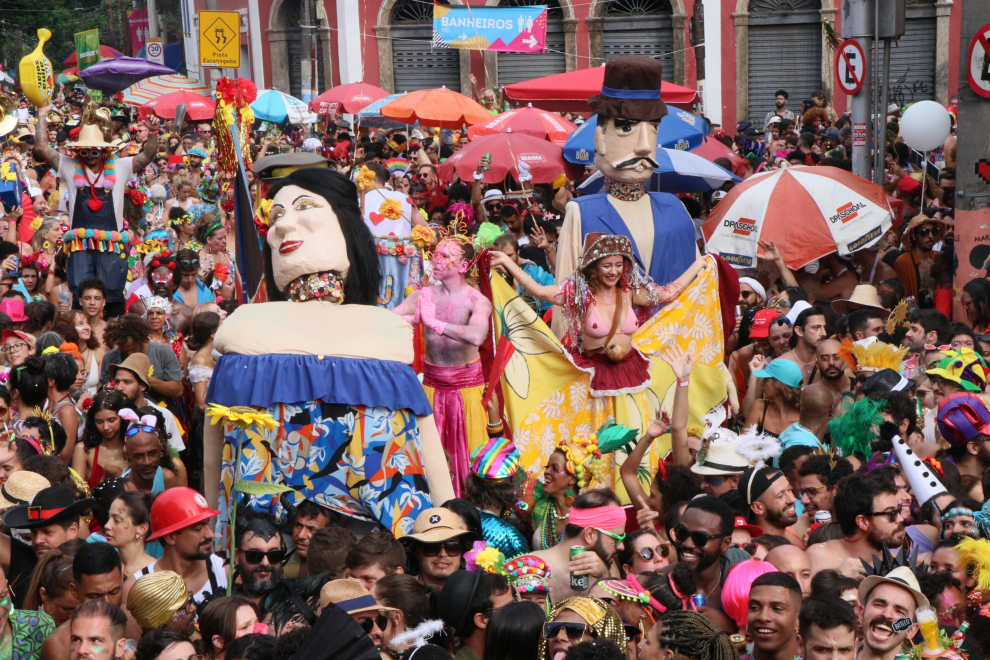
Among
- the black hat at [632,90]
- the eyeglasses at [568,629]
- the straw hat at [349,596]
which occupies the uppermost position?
the black hat at [632,90]

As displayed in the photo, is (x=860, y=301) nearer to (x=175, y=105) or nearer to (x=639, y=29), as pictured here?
(x=175, y=105)

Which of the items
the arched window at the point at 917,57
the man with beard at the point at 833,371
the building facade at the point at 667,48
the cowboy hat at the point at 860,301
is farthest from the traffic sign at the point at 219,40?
the arched window at the point at 917,57

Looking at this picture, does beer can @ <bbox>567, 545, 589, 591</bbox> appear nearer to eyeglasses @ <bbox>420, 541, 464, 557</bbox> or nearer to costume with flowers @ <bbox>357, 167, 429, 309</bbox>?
eyeglasses @ <bbox>420, 541, 464, 557</bbox>

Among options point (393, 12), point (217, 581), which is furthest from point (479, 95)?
point (217, 581)

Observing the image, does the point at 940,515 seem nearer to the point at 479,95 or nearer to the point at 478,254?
the point at 478,254

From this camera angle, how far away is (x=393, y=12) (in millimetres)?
29906

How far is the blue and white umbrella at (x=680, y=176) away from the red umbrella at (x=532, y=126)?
2387mm

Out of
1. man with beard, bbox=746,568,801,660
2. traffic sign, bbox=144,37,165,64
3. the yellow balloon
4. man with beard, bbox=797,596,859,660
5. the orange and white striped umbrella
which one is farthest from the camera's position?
traffic sign, bbox=144,37,165,64

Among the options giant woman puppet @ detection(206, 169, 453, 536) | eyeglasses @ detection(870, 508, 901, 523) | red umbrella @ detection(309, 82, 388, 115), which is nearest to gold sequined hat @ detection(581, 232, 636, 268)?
giant woman puppet @ detection(206, 169, 453, 536)

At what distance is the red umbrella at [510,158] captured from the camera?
41.9 feet

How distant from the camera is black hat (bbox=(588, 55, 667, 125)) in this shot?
304 inches

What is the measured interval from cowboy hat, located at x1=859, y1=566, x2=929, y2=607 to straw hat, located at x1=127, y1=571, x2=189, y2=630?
241 cm

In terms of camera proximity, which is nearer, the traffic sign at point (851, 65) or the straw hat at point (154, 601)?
the straw hat at point (154, 601)

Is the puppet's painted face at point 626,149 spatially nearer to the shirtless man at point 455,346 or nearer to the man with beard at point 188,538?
the shirtless man at point 455,346
